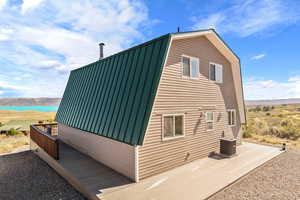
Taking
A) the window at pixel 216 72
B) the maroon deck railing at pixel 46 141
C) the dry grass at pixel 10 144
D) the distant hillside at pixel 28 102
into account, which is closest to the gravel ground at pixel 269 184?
the window at pixel 216 72

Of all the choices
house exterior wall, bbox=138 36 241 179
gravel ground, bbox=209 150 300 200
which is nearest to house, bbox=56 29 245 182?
house exterior wall, bbox=138 36 241 179

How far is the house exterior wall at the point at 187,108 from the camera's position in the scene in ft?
20.1

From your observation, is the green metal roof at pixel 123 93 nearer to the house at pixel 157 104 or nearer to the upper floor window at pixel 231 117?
the house at pixel 157 104

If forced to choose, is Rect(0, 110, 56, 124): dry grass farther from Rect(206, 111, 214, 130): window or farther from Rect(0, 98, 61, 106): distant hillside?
Rect(0, 98, 61, 106): distant hillside

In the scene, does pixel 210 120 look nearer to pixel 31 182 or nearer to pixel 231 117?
pixel 231 117

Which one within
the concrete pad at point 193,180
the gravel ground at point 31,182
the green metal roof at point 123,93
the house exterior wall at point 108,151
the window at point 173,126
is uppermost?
the green metal roof at point 123,93

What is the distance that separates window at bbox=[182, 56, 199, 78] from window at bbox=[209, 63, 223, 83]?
4.83ft

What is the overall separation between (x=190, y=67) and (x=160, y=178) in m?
5.25

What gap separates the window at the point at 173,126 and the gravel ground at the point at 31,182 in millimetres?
3849

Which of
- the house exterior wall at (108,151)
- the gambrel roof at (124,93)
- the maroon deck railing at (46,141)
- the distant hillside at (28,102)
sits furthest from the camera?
the distant hillside at (28,102)

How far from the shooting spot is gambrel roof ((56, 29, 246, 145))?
18.6 ft

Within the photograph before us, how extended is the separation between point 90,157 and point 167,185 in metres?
4.80

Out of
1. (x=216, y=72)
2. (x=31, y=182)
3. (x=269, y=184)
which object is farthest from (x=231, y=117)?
(x=31, y=182)

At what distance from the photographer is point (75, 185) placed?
227 inches
